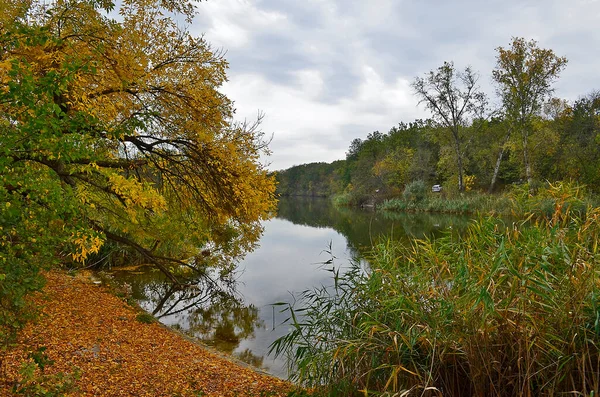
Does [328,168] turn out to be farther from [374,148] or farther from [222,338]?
[222,338]

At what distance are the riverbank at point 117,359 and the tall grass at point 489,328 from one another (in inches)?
56.2

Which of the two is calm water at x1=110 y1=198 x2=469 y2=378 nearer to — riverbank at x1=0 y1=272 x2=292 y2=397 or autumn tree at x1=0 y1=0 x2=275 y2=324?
riverbank at x1=0 y1=272 x2=292 y2=397

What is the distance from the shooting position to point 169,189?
8555 mm

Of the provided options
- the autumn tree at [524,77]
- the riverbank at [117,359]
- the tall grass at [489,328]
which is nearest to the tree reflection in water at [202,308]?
the riverbank at [117,359]

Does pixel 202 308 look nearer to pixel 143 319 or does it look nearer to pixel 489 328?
pixel 143 319

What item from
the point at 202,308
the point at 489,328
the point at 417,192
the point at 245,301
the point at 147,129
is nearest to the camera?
the point at 489,328

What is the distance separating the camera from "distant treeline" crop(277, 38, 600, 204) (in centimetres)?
2503

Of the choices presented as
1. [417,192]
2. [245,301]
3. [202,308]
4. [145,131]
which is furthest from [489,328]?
[417,192]

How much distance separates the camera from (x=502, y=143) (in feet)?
105

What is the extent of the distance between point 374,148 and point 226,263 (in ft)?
163

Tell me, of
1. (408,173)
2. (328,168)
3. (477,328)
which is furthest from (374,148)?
(477,328)

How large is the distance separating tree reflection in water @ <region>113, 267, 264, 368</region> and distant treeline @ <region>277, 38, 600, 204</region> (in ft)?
16.8

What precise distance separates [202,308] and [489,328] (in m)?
8.09

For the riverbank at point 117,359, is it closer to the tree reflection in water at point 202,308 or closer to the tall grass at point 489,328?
the tree reflection in water at point 202,308
